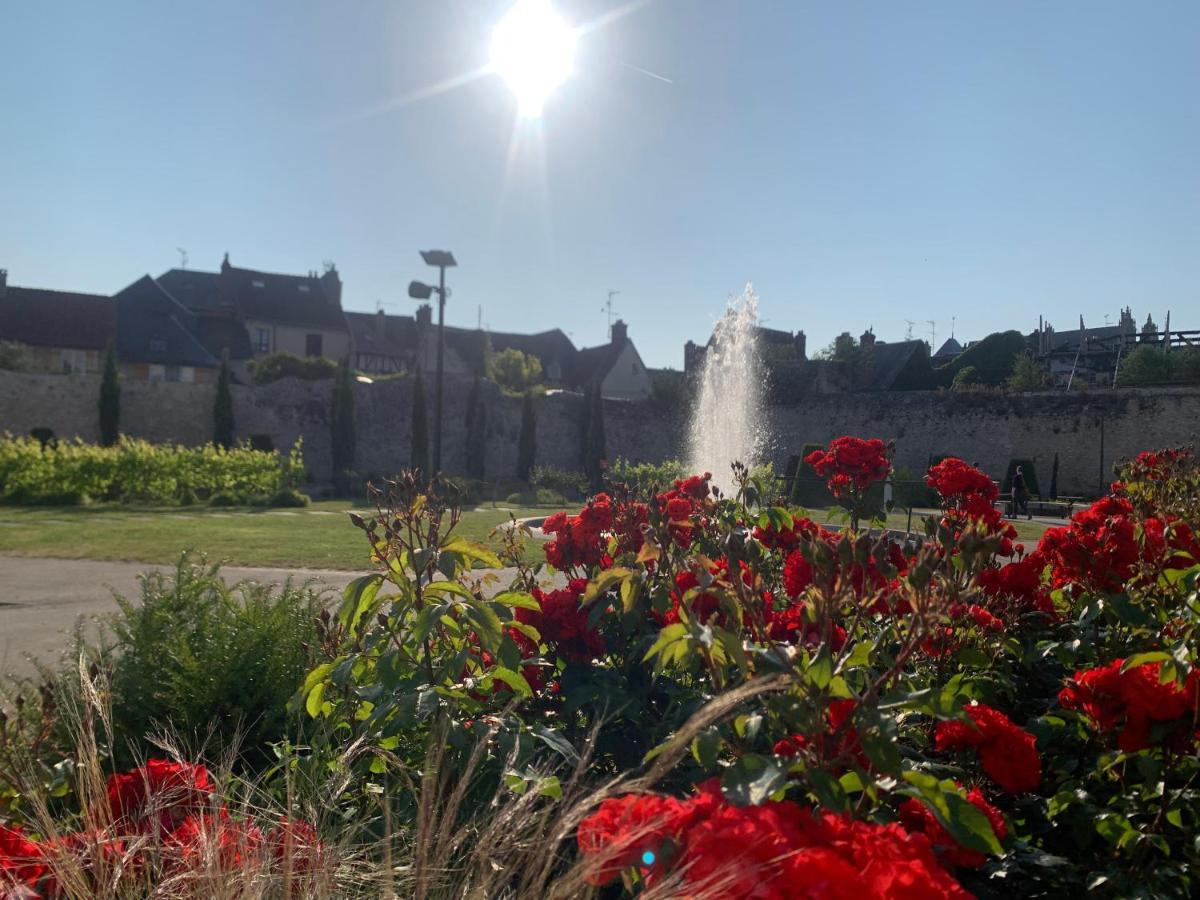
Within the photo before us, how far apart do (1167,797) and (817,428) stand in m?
33.3

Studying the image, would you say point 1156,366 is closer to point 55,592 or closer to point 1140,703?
point 55,592

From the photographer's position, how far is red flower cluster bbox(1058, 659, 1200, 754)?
1.89 m

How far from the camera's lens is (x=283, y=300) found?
48.0 m

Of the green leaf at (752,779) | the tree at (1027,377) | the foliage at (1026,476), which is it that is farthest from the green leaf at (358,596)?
the tree at (1027,377)

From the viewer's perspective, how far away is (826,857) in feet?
3.60

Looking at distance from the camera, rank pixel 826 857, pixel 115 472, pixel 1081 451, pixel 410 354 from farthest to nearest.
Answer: pixel 410 354, pixel 1081 451, pixel 115 472, pixel 826 857

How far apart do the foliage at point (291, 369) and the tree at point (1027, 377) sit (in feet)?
79.3

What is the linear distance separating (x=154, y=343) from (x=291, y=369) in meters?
9.08

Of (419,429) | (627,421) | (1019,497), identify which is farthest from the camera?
(627,421)

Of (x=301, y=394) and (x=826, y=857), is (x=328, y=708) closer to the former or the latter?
(x=826, y=857)

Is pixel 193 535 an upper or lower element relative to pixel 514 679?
lower

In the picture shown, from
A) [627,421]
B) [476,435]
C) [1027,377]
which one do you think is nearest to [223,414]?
Answer: [476,435]

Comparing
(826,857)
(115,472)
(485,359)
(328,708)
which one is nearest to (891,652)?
(328,708)

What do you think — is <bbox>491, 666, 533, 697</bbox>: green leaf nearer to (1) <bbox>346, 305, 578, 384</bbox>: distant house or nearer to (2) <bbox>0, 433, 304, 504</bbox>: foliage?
(2) <bbox>0, 433, 304, 504</bbox>: foliage
